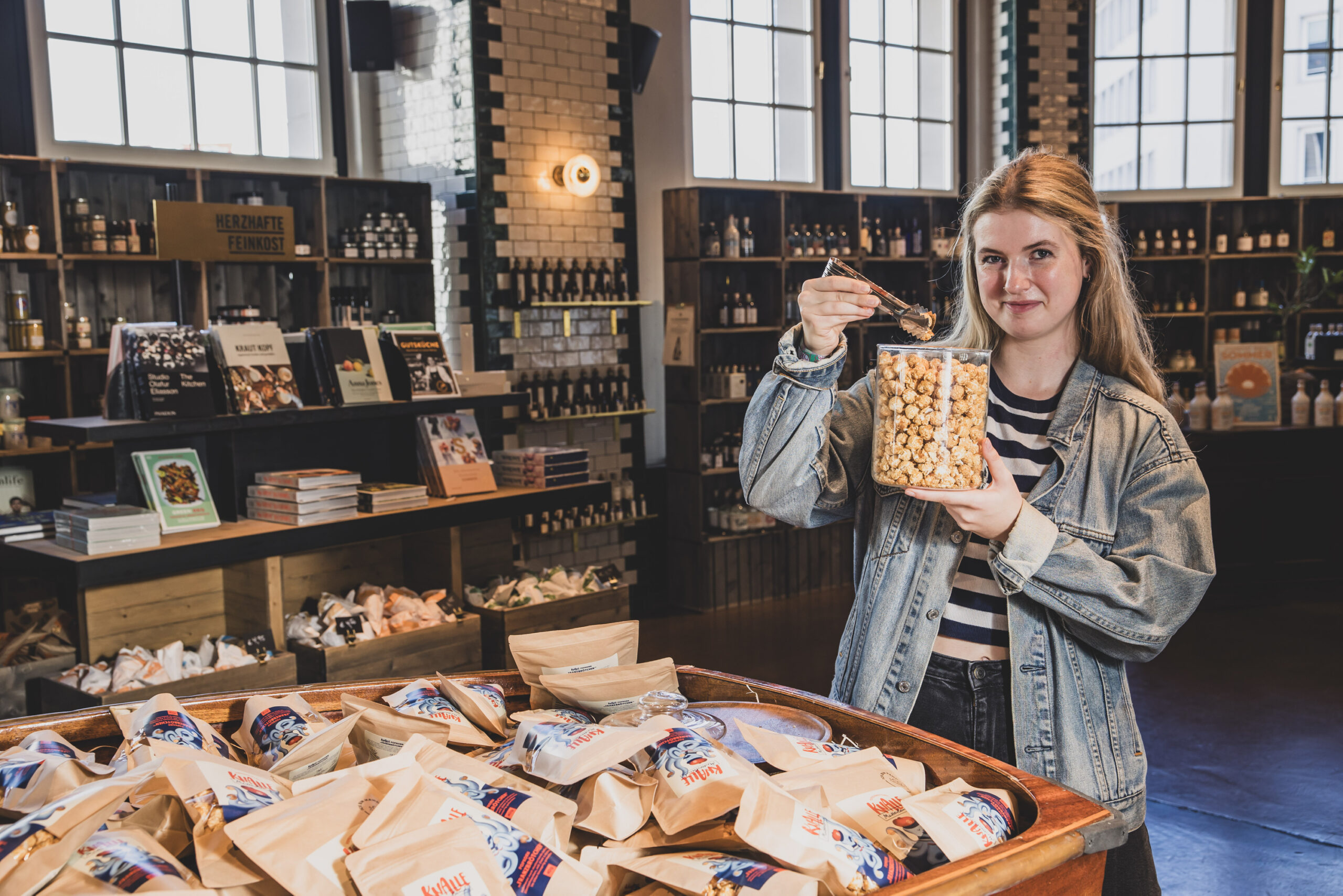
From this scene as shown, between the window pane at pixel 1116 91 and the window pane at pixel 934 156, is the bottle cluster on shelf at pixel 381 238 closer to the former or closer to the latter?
the window pane at pixel 934 156

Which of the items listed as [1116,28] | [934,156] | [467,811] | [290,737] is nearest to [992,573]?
[467,811]

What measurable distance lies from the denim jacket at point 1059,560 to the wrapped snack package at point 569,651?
307mm

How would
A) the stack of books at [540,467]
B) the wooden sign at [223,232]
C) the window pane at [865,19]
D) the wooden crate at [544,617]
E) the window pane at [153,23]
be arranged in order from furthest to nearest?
the window pane at [865,19] → the window pane at [153,23] → the wooden sign at [223,232] → the stack of books at [540,467] → the wooden crate at [544,617]

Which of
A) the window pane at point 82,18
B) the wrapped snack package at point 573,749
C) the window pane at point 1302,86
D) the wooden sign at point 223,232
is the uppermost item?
the window pane at point 1302,86

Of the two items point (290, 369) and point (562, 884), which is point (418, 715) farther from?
point (290, 369)

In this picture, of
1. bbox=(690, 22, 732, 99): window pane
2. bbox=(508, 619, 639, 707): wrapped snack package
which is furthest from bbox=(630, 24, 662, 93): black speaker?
bbox=(508, 619, 639, 707): wrapped snack package

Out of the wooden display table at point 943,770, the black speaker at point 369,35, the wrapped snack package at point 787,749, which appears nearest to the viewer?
the wooden display table at point 943,770

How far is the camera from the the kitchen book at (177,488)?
3660 mm

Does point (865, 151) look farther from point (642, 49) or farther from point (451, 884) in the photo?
point (451, 884)

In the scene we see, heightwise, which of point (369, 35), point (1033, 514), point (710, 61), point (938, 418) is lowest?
point (1033, 514)

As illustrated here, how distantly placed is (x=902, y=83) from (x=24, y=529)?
7.15 meters

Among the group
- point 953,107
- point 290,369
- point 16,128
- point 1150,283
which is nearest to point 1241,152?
point 1150,283

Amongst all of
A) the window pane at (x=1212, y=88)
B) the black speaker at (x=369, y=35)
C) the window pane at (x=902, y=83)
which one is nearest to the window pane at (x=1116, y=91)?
the window pane at (x=1212, y=88)

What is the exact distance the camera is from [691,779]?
1163 millimetres
